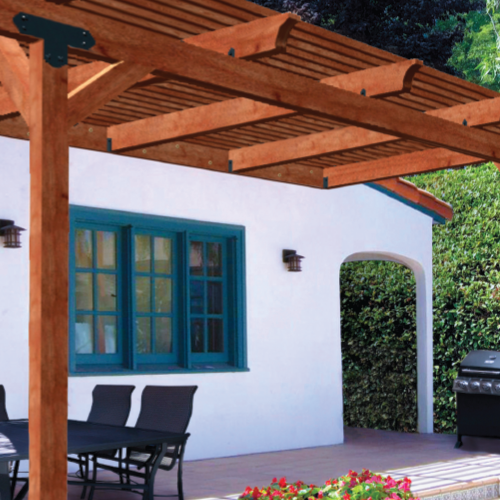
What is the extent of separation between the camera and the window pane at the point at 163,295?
858 cm

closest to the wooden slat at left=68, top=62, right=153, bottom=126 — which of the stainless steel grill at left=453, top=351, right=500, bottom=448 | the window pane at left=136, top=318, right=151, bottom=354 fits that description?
the window pane at left=136, top=318, right=151, bottom=354

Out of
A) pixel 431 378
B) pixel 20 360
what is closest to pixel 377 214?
pixel 431 378

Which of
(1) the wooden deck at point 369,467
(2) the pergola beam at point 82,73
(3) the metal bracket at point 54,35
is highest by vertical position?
(2) the pergola beam at point 82,73

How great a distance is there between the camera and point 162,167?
27.7 feet

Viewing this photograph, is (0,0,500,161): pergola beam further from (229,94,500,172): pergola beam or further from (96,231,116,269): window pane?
(96,231,116,269): window pane

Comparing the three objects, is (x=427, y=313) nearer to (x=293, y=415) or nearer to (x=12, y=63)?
(x=293, y=415)

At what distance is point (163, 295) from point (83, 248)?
1021 mm

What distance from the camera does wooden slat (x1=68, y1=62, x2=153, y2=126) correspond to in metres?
3.84

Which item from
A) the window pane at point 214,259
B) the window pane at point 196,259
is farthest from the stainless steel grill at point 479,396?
the window pane at point 196,259

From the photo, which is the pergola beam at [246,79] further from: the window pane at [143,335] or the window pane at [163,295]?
the window pane at [143,335]

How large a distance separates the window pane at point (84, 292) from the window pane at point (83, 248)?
11cm

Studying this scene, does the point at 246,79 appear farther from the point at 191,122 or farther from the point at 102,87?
the point at 191,122

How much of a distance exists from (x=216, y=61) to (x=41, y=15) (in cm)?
95

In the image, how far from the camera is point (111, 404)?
22.5ft
